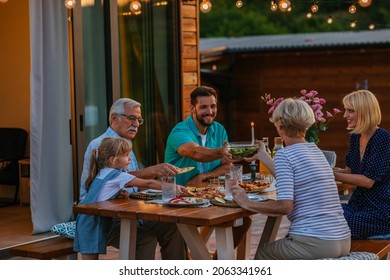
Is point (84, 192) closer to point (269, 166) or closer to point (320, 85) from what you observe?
point (269, 166)

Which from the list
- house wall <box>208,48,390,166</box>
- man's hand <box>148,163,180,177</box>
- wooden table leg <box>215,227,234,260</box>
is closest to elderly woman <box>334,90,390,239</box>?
wooden table leg <box>215,227,234,260</box>

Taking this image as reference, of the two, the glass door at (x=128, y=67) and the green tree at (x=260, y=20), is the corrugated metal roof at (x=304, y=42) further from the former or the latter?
the green tree at (x=260, y=20)

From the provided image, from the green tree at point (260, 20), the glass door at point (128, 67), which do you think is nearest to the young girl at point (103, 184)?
the glass door at point (128, 67)

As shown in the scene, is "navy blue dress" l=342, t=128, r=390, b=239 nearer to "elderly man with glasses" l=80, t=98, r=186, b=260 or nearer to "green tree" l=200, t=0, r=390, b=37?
"elderly man with glasses" l=80, t=98, r=186, b=260

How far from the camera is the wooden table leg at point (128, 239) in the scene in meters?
4.16

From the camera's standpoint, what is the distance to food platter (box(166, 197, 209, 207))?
4023 mm

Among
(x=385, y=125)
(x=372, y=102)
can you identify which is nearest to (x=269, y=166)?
(x=372, y=102)

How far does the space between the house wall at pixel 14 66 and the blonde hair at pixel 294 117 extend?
17.3 ft

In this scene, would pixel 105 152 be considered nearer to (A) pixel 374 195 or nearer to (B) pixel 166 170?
(B) pixel 166 170

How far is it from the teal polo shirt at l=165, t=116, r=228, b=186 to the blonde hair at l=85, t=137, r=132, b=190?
0.93m

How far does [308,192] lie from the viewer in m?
3.82
